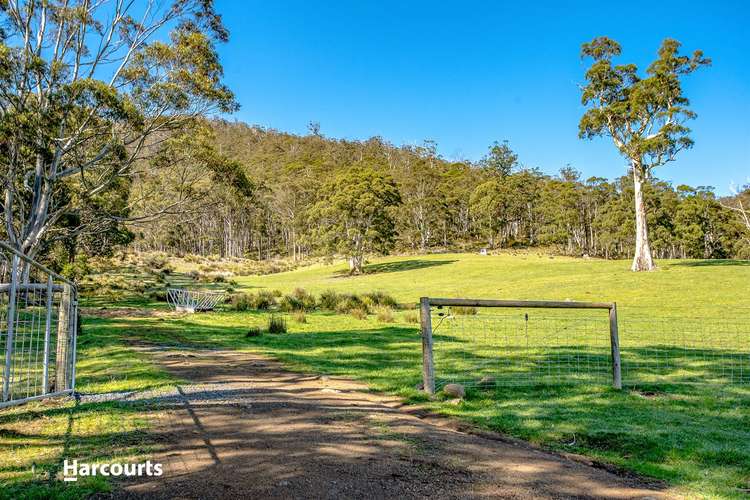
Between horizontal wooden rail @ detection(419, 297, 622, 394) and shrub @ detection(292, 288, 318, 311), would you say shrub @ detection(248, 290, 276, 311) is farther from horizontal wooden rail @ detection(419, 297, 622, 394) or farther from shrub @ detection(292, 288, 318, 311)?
horizontal wooden rail @ detection(419, 297, 622, 394)

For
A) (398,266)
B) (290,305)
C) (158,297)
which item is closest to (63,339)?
(290,305)

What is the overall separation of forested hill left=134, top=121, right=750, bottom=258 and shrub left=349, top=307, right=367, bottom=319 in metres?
26.8

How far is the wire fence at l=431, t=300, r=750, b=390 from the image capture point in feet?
29.3

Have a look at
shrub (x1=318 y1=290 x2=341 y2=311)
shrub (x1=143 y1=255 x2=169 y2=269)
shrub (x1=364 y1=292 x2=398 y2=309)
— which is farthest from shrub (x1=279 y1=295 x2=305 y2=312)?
shrub (x1=143 y1=255 x2=169 y2=269)

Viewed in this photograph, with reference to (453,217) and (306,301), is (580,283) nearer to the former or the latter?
(306,301)

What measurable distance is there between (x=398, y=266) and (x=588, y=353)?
131ft

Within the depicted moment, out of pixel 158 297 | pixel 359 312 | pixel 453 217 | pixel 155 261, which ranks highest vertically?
pixel 453 217

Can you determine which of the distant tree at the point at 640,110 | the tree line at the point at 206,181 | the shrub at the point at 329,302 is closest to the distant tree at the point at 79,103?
the tree line at the point at 206,181

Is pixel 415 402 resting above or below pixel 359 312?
below

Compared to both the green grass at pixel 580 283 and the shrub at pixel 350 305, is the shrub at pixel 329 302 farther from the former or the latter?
the green grass at pixel 580 283

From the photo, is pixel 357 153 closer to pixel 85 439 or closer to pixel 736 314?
pixel 736 314

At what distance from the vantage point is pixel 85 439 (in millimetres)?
4824

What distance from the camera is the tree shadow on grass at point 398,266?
4895 cm

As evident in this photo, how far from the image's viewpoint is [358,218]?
4953cm
